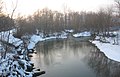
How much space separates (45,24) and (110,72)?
43.1 m

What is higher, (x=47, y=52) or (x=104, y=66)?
(x=47, y=52)

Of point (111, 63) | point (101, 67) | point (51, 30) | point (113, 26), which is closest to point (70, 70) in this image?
point (101, 67)

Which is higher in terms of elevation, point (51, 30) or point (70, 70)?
point (51, 30)

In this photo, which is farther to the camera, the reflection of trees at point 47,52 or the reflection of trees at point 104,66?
the reflection of trees at point 47,52

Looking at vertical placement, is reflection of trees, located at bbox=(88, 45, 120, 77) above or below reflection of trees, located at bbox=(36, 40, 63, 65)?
below

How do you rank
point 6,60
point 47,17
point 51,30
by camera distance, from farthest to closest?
point 47,17
point 51,30
point 6,60

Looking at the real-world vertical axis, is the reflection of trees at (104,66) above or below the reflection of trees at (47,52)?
below

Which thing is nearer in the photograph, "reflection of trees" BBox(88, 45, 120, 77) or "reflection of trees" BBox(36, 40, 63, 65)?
"reflection of trees" BBox(88, 45, 120, 77)

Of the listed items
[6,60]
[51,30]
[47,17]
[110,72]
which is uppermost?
[47,17]

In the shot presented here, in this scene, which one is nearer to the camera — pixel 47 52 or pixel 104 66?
pixel 104 66

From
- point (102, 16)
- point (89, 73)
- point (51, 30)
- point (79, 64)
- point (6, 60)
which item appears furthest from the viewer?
point (51, 30)

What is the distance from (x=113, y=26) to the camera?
59.5 m

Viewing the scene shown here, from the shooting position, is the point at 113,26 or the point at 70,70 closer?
the point at 70,70

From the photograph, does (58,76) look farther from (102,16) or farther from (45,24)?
(45,24)
